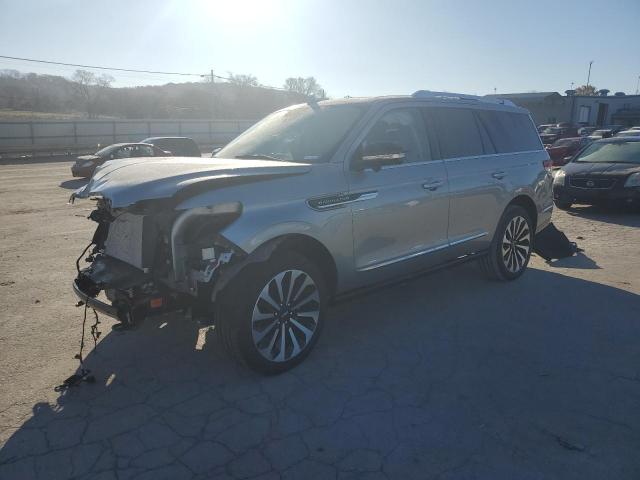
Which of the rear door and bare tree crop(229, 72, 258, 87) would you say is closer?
the rear door

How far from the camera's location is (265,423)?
303 cm

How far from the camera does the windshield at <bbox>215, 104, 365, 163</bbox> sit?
403 centimetres

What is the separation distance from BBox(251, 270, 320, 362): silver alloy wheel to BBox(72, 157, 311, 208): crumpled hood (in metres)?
0.76

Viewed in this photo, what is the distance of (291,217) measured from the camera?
3430 millimetres

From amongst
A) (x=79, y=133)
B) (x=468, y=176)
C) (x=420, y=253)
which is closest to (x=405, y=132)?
(x=468, y=176)

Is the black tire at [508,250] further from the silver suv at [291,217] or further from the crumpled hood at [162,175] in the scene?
the crumpled hood at [162,175]

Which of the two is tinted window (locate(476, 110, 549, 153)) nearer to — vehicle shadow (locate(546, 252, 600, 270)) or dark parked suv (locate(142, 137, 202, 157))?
vehicle shadow (locate(546, 252, 600, 270))

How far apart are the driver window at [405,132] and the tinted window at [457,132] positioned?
0.78ft

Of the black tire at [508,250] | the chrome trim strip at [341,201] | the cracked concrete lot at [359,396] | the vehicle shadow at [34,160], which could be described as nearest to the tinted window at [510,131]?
the black tire at [508,250]

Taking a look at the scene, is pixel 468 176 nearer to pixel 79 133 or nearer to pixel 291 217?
pixel 291 217

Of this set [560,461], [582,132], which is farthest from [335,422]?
[582,132]

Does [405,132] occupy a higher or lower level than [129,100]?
lower

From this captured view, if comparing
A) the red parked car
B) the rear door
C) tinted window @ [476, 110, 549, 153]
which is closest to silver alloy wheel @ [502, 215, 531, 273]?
the rear door

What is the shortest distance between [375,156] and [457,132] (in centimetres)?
154
